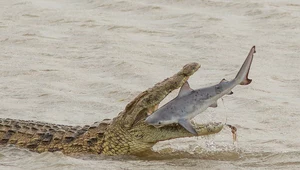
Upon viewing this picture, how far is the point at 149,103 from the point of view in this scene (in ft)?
26.5

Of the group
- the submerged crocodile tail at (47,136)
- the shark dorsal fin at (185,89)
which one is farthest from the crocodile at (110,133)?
the shark dorsal fin at (185,89)

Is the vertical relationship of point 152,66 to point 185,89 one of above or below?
below

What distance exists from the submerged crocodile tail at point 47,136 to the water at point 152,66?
14 centimetres

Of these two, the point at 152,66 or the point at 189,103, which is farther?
the point at 152,66

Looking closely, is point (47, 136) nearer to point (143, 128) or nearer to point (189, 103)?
point (143, 128)

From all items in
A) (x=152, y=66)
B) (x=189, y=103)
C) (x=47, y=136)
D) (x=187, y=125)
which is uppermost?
(x=189, y=103)

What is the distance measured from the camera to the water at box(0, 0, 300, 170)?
8.43 metres

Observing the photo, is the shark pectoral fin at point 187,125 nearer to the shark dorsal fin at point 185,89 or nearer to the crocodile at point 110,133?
the crocodile at point 110,133

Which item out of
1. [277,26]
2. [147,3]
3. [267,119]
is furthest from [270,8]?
[267,119]

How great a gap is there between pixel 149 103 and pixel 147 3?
20.0 feet

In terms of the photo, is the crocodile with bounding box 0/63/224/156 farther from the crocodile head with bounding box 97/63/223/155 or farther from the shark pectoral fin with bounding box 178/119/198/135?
the shark pectoral fin with bounding box 178/119/198/135

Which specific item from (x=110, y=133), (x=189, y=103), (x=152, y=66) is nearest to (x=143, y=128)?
(x=110, y=133)

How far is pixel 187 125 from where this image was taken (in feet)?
25.5

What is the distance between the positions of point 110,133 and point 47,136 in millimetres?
538
